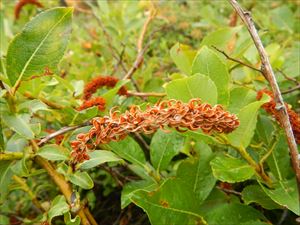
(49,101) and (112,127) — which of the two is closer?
(112,127)

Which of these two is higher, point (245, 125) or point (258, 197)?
point (245, 125)

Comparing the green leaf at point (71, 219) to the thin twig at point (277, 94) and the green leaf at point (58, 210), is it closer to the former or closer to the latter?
the green leaf at point (58, 210)

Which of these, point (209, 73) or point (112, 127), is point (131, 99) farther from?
point (112, 127)

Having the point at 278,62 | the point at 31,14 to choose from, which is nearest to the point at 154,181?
the point at 278,62

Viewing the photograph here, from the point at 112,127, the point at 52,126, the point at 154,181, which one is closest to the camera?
the point at 112,127

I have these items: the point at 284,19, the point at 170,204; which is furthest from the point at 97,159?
the point at 284,19

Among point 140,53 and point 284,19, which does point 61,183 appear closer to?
point 140,53
